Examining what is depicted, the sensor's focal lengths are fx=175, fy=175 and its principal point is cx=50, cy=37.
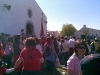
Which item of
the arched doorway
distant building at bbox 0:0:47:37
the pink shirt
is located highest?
distant building at bbox 0:0:47:37

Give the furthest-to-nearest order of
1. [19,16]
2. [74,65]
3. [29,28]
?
[29,28], [19,16], [74,65]

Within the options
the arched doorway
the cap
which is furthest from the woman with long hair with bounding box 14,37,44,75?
the arched doorway

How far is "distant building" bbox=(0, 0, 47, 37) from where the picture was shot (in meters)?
15.8

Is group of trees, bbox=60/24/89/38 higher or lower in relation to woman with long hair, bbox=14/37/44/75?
higher

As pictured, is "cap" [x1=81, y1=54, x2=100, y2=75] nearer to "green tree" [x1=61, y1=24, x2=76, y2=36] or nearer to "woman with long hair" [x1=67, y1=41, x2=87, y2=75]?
"woman with long hair" [x1=67, y1=41, x2=87, y2=75]

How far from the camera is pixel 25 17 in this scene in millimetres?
18438

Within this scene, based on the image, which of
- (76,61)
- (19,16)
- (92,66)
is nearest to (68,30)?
(19,16)

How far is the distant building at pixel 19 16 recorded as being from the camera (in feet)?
51.7

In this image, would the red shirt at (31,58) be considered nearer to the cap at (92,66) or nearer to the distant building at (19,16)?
the cap at (92,66)

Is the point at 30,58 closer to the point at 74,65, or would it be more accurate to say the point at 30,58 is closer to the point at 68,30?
the point at 74,65

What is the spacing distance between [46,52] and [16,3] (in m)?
11.6

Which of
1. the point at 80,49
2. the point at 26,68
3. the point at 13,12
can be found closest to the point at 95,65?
the point at 80,49

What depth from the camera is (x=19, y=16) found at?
17609mm

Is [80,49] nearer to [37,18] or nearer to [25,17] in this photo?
[25,17]
